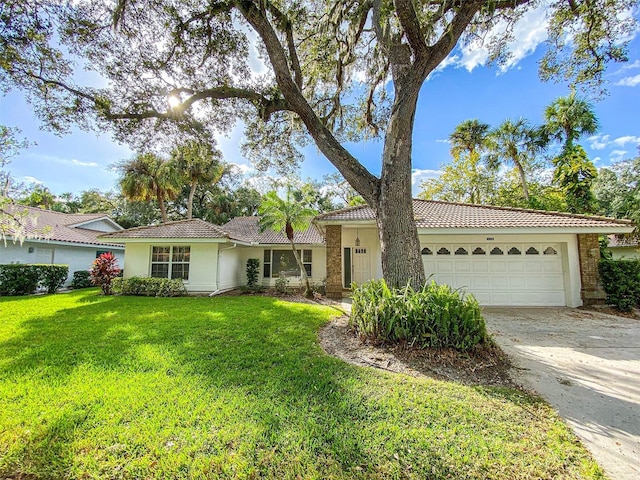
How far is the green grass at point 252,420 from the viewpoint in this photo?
217cm

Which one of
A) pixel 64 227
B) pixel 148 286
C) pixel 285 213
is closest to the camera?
pixel 285 213

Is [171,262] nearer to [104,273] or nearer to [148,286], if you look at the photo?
[148,286]

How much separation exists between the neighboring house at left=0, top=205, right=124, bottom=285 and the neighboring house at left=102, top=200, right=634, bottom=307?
3.07 m

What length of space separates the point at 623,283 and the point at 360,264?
8.83 meters

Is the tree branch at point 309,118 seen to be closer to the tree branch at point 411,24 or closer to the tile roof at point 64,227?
the tree branch at point 411,24

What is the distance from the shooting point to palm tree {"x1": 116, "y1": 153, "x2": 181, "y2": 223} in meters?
18.7

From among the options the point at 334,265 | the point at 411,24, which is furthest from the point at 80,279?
the point at 411,24

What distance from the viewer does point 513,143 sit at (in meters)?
16.3

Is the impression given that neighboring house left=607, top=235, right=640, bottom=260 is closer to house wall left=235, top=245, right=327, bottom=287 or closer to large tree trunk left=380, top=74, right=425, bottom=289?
house wall left=235, top=245, right=327, bottom=287

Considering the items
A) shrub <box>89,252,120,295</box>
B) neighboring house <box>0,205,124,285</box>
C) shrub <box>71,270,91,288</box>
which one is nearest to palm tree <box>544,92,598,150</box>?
shrub <box>89,252,120,295</box>

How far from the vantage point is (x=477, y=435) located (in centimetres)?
252

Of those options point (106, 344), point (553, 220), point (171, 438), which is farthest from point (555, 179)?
point (106, 344)

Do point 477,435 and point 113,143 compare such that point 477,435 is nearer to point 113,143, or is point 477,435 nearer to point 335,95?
point 335,95

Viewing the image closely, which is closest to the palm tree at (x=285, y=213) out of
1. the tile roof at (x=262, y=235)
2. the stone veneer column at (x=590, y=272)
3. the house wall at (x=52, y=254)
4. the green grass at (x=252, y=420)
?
the tile roof at (x=262, y=235)
